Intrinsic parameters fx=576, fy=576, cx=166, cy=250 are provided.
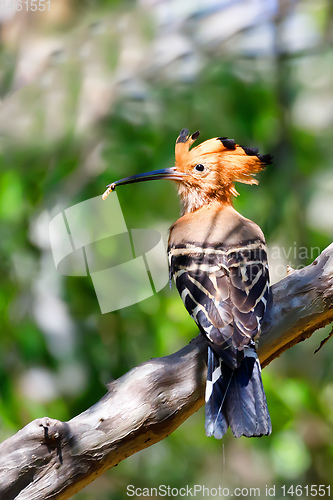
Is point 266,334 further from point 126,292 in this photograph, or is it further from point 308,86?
point 308,86

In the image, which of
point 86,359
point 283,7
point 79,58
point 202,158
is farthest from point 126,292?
point 283,7

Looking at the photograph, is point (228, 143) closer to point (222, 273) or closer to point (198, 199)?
point (198, 199)

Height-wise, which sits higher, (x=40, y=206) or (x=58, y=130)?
(x=58, y=130)

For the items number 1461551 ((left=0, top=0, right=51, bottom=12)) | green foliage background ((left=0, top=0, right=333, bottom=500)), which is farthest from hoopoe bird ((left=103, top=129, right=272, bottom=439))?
number 1461551 ((left=0, top=0, right=51, bottom=12))

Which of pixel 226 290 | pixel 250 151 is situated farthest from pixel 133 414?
pixel 250 151

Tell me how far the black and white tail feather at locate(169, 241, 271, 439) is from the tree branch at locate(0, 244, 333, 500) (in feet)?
0.23

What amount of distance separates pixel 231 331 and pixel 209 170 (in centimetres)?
99

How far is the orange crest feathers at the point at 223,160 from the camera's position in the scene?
2.45 meters

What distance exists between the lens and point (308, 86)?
326 centimetres

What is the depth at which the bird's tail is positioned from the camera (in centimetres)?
163

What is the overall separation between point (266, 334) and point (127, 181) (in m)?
1.07

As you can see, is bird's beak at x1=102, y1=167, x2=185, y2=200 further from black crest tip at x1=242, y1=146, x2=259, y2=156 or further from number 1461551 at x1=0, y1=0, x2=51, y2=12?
number 1461551 at x1=0, y1=0, x2=51, y2=12

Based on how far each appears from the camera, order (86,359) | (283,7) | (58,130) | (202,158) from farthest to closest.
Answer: (283,7) → (58,130) → (86,359) → (202,158)

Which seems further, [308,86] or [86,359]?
[308,86]
